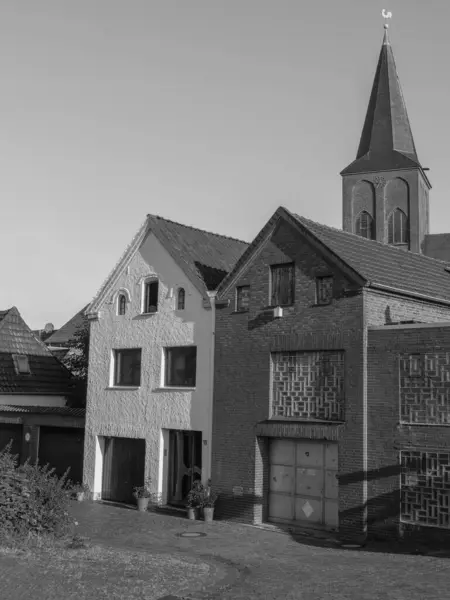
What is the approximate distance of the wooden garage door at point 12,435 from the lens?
29.7 m

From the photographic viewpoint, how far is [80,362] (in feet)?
115

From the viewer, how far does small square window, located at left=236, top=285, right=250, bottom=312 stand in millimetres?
22594

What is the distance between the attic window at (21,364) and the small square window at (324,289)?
1753 centimetres

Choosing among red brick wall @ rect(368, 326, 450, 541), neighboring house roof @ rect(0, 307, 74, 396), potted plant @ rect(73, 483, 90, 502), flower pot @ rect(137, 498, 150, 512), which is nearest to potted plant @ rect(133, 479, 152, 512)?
flower pot @ rect(137, 498, 150, 512)

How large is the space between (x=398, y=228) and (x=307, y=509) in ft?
123

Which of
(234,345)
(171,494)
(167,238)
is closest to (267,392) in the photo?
(234,345)

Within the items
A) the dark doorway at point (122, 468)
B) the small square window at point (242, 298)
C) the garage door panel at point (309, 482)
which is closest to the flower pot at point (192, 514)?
the dark doorway at point (122, 468)

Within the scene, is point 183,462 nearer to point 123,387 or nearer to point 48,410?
point 123,387

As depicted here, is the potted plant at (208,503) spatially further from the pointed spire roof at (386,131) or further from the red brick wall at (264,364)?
the pointed spire roof at (386,131)

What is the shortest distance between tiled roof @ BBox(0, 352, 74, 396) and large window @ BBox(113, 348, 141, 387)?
7.46m

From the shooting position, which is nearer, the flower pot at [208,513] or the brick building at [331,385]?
the brick building at [331,385]

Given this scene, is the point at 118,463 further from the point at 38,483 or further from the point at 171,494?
the point at 38,483

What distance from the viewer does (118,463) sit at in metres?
25.8

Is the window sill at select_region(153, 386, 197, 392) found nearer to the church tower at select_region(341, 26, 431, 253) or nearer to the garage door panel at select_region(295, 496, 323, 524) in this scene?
the garage door panel at select_region(295, 496, 323, 524)
